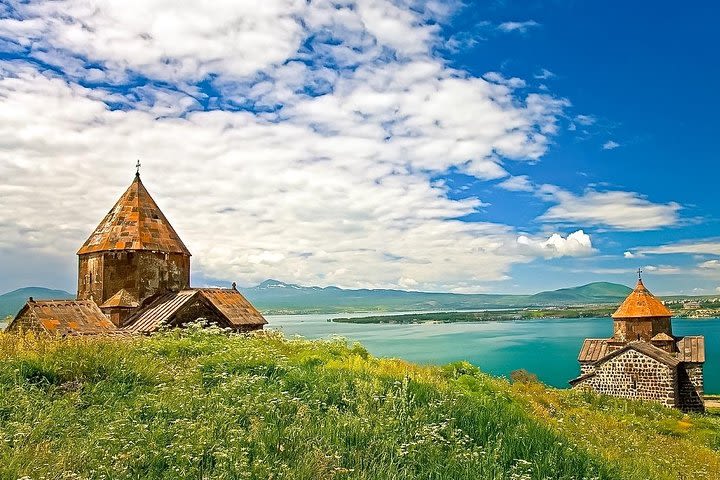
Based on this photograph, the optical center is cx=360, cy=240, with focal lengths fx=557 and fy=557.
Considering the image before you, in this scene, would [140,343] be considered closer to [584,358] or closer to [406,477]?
[406,477]

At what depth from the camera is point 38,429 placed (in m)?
5.81

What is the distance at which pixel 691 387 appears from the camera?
33500 millimetres

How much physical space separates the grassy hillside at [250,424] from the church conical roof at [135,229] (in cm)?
866

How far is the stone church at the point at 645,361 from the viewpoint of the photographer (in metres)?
33.0

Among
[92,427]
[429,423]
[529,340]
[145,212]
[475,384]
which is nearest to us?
[92,427]

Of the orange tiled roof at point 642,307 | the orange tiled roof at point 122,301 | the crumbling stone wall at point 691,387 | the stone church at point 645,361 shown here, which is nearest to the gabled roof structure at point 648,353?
the stone church at point 645,361

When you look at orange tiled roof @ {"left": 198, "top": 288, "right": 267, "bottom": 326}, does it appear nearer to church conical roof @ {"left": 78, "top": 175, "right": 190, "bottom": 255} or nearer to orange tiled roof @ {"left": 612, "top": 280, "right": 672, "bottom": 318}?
church conical roof @ {"left": 78, "top": 175, "right": 190, "bottom": 255}

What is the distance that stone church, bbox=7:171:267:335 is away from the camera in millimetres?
15703

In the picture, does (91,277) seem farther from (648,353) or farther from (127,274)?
(648,353)

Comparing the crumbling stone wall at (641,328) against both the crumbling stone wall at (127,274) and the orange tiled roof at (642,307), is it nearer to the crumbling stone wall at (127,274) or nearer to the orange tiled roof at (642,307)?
the orange tiled roof at (642,307)

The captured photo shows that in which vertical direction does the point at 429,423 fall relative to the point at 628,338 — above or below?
above

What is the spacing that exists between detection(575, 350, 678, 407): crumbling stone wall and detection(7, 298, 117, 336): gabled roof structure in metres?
29.1

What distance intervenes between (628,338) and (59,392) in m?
35.9

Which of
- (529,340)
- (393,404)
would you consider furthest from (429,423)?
(529,340)
